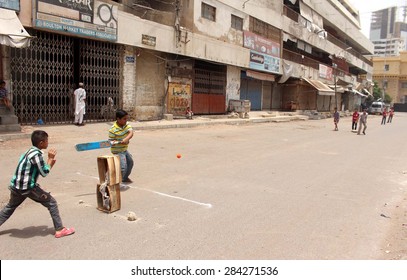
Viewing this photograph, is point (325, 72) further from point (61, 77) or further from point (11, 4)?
point (11, 4)

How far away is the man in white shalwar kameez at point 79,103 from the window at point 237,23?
45.6 ft

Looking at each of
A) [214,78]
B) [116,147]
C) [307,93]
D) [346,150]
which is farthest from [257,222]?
[307,93]

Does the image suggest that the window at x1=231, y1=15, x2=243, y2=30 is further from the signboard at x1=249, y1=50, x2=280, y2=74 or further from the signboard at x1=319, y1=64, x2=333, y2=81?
the signboard at x1=319, y1=64, x2=333, y2=81

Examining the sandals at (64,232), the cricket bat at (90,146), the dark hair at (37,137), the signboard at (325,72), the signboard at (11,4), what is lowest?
the sandals at (64,232)

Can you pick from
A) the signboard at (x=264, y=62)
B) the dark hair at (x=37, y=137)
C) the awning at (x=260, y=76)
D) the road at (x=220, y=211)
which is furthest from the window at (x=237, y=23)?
the dark hair at (x=37, y=137)

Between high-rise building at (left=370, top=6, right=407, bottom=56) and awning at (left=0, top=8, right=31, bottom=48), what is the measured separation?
5625 inches

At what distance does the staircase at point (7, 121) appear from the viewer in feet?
35.8

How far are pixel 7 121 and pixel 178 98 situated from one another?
10351 mm

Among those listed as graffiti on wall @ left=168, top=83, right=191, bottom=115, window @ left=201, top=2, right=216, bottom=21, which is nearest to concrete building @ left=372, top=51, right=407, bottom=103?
window @ left=201, top=2, right=216, bottom=21

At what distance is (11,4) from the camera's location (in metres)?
11.5

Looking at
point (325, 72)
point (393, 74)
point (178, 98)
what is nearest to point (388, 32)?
point (393, 74)

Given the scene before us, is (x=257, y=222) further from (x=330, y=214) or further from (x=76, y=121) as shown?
(x=76, y=121)

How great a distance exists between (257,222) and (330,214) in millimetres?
1231

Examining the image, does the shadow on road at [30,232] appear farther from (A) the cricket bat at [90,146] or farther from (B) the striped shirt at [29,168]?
(A) the cricket bat at [90,146]
